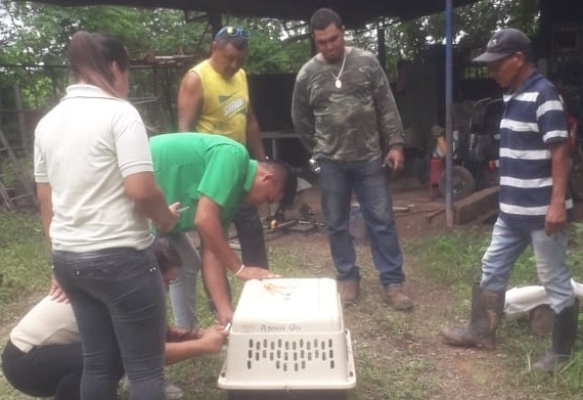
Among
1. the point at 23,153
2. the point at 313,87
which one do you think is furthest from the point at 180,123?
the point at 23,153

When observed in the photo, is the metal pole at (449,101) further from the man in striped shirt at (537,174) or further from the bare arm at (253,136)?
the man in striped shirt at (537,174)

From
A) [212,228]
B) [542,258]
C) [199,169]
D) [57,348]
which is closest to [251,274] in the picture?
[212,228]

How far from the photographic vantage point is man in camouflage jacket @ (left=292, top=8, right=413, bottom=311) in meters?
4.49

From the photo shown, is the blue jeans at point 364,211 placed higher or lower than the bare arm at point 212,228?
lower

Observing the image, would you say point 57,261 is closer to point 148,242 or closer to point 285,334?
point 148,242

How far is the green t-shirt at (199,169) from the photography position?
3.04m

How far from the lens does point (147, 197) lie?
8.05 feet

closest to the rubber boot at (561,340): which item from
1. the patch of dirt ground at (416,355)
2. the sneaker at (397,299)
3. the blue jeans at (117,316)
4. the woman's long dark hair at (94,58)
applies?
the patch of dirt ground at (416,355)

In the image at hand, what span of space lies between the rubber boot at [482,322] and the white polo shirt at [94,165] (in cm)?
193

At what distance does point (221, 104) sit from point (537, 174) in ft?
5.72

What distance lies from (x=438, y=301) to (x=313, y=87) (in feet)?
4.82

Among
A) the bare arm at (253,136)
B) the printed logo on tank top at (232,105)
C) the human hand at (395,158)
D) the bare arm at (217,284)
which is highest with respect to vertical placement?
the printed logo on tank top at (232,105)

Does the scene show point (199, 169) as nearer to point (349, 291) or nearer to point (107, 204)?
point (107, 204)

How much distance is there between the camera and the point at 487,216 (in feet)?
22.5
